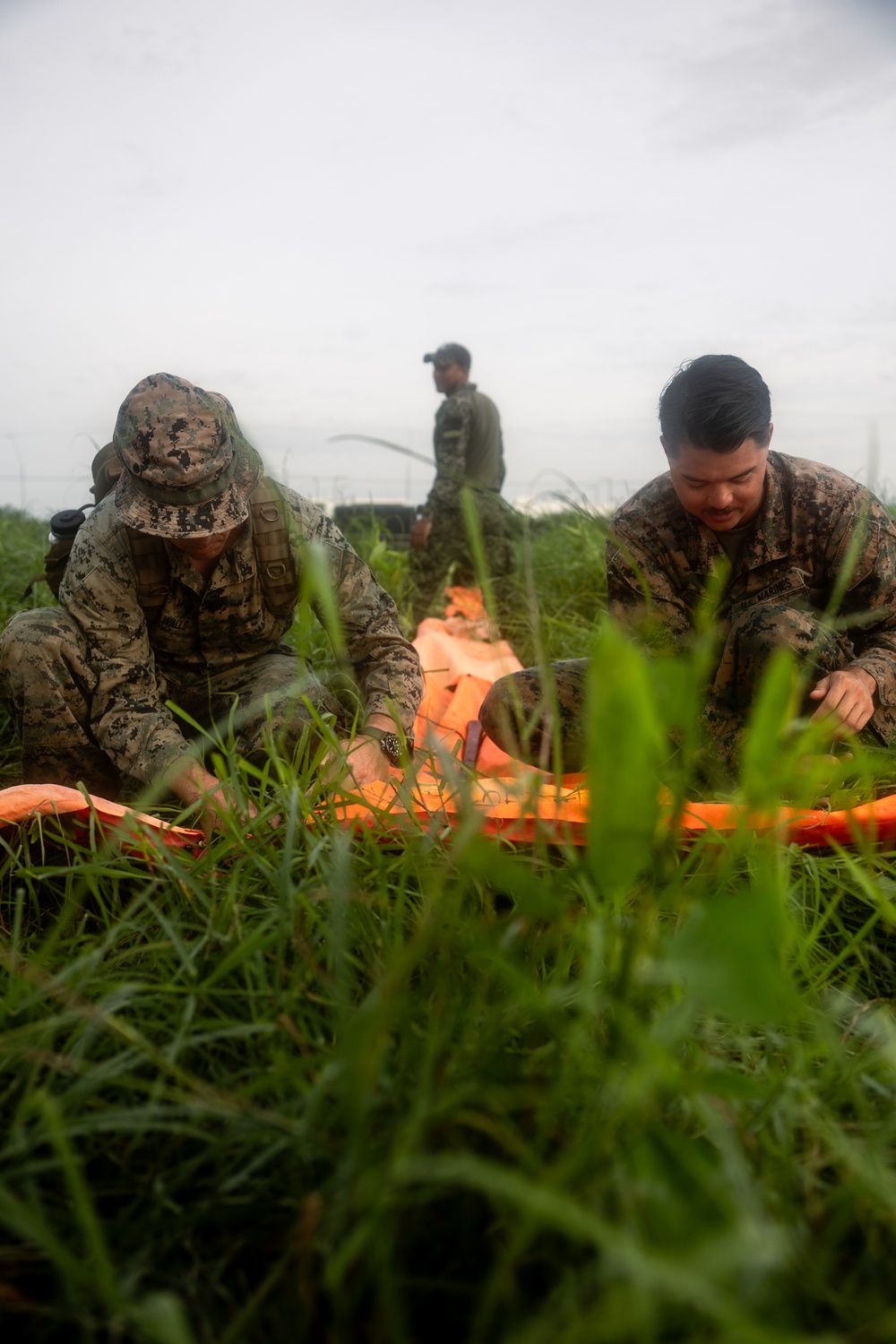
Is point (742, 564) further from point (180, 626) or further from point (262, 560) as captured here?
point (180, 626)

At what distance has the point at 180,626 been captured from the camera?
258cm

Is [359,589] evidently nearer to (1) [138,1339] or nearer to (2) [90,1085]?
(2) [90,1085]

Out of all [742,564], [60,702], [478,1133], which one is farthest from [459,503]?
[478,1133]

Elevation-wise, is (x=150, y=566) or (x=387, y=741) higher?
(x=150, y=566)

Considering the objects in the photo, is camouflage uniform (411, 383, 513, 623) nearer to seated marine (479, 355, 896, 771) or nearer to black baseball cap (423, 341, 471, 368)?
black baseball cap (423, 341, 471, 368)

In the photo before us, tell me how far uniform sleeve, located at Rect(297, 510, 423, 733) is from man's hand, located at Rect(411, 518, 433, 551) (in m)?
3.30

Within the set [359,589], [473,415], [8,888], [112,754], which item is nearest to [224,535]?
[359,589]

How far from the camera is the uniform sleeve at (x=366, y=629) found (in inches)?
97.5

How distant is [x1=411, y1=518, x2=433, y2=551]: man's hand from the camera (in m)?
5.94

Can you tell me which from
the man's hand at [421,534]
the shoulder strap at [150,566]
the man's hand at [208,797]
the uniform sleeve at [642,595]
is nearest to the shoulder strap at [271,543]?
the shoulder strap at [150,566]

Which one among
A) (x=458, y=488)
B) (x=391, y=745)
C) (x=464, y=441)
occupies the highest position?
(x=464, y=441)

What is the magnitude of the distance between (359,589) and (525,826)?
1.05m

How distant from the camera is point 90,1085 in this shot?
84 centimetres

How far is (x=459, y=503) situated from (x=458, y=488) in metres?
→ 0.10
